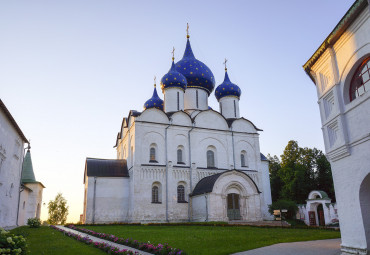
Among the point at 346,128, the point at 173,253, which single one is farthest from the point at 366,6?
the point at 173,253

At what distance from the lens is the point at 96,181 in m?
24.0

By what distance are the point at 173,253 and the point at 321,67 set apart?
6286 millimetres

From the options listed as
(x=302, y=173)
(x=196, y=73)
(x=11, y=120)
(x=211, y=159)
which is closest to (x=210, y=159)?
(x=211, y=159)

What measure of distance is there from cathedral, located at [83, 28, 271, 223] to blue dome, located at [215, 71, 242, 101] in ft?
9.26

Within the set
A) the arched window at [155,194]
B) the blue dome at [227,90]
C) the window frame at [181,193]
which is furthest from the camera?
the blue dome at [227,90]

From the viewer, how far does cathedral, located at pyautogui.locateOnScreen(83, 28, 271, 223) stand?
76.2ft

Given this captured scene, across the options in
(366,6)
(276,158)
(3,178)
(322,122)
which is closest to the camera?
(366,6)

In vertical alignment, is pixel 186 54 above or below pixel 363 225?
above

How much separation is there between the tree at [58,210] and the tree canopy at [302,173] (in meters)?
29.9

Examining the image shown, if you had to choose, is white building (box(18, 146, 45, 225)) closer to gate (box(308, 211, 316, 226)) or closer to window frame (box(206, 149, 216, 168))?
window frame (box(206, 149, 216, 168))

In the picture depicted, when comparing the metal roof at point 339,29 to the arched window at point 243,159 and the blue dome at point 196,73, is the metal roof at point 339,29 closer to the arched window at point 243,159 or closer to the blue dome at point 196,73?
the arched window at point 243,159

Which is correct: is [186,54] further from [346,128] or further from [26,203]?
[346,128]

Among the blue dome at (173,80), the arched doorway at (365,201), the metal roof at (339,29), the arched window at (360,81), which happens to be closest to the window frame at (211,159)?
the blue dome at (173,80)

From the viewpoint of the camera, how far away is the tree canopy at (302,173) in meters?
32.7
